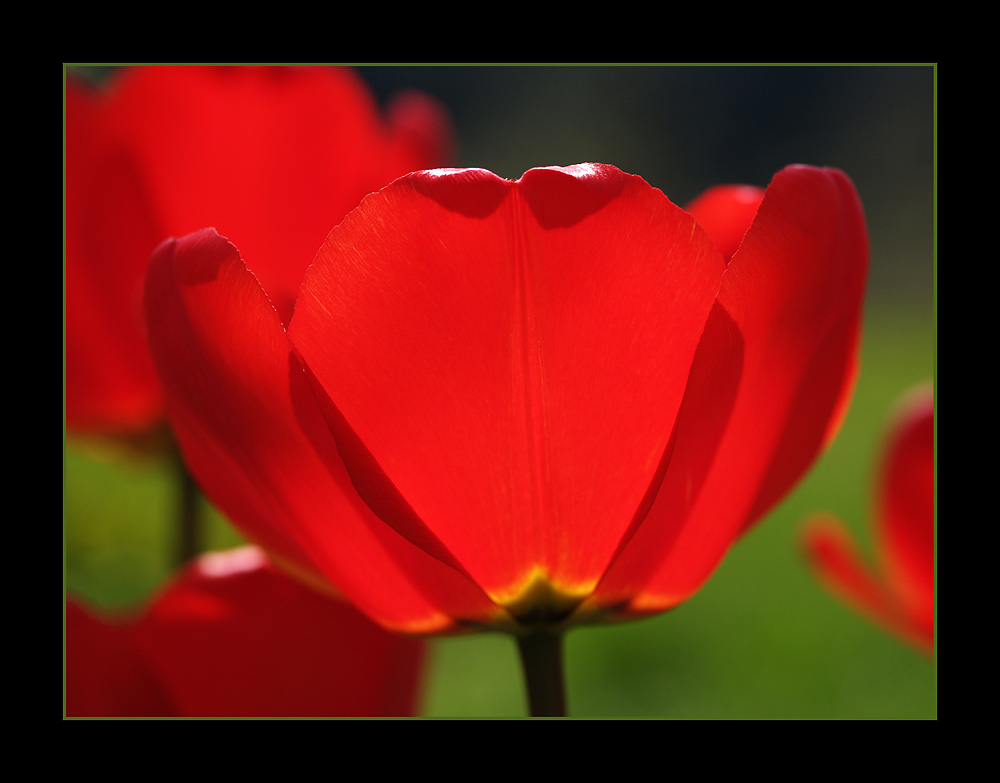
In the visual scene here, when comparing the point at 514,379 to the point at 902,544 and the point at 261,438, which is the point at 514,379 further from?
the point at 902,544

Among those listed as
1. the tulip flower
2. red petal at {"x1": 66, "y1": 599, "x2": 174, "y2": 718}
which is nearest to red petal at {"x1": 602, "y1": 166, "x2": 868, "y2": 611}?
the tulip flower

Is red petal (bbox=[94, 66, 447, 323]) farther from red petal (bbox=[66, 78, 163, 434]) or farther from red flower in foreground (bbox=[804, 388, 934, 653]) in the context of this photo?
red flower in foreground (bbox=[804, 388, 934, 653])

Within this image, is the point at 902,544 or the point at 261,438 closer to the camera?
the point at 261,438

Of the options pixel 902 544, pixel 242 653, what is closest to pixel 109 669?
pixel 242 653

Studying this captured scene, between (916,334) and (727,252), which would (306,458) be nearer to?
(727,252)

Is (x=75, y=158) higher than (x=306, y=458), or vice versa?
(x=75, y=158)
